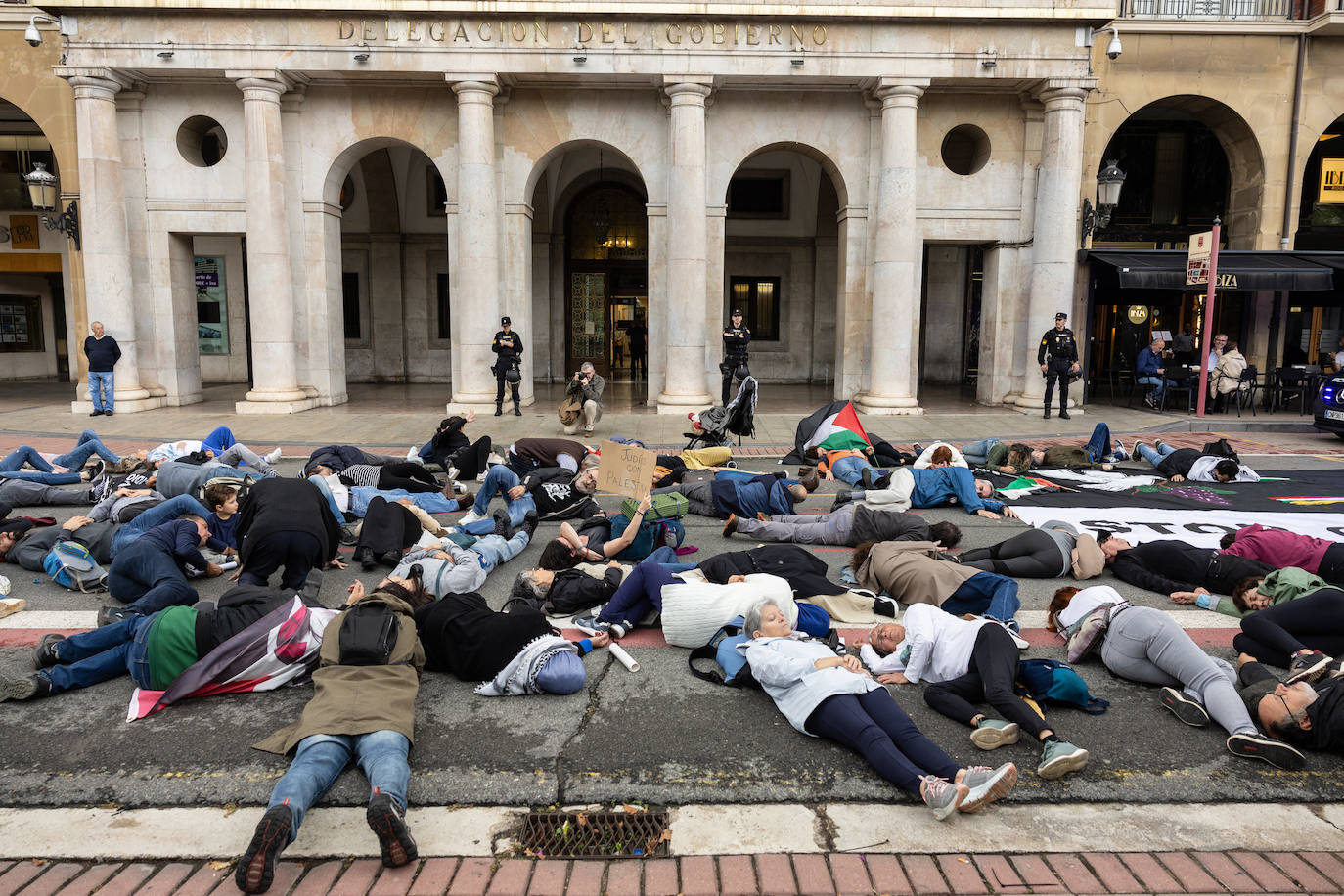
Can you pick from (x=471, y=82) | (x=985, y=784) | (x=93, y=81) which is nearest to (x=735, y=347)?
(x=471, y=82)

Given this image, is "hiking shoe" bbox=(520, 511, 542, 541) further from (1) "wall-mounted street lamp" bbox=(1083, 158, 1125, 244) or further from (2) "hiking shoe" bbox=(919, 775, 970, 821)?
(1) "wall-mounted street lamp" bbox=(1083, 158, 1125, 244)

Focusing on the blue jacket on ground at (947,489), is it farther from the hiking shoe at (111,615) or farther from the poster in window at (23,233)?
the poster in window at (23,233)

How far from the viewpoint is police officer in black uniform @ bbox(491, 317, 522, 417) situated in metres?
16.7

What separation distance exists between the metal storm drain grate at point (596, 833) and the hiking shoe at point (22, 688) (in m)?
3.15

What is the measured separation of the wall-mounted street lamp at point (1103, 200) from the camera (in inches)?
714

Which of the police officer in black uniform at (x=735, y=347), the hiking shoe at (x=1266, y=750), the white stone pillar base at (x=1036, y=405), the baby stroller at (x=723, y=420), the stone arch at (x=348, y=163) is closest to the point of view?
the hiking shoe at (x=1266, y=750)

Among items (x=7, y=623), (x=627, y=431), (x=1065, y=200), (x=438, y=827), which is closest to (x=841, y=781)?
(x=438, y=827)

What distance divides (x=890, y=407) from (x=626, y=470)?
465 inches

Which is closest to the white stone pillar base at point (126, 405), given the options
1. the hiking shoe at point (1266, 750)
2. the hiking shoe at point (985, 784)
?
the hiking shoe at point (985, 784)

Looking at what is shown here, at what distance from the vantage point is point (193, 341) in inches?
767

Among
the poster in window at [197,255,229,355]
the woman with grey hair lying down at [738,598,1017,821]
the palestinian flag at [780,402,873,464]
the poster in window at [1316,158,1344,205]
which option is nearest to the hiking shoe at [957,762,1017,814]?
the woman with grey hair lying down at [738,598,1017,821]

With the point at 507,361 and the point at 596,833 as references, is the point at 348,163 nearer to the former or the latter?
the point at 507,361

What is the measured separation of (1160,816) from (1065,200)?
54.4 ft

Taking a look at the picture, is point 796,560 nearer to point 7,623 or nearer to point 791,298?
point 7,623
